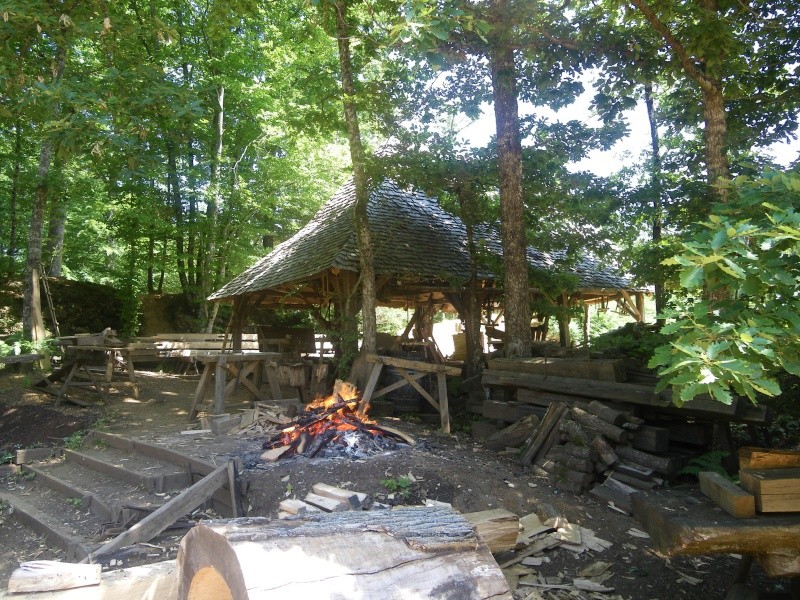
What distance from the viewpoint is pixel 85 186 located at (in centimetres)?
1762

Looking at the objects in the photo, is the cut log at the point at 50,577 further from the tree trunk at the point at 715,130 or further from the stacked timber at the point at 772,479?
the tree trunk at the point at 715,130

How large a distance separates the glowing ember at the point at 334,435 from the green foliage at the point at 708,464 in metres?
3.43

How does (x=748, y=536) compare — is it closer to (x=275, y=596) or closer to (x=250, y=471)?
(x=275, y=596)

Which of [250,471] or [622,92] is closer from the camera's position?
[250,471]

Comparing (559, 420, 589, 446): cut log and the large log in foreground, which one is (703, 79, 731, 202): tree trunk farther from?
the large log in foreground

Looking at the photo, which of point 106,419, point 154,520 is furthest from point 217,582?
point 106,419

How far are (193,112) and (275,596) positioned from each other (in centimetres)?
730

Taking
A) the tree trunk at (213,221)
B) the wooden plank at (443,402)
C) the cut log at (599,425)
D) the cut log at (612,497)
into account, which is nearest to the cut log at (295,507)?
the cut log at (612,497)

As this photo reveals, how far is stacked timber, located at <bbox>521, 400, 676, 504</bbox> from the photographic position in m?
6.34

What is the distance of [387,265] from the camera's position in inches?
447

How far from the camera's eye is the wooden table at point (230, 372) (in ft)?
31.3

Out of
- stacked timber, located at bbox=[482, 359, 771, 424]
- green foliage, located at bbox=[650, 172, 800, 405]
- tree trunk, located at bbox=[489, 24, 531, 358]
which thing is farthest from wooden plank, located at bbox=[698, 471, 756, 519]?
tree trunk, located at bbox=[489, 24, 531, 358]

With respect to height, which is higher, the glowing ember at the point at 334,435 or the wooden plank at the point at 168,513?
the glowing ember at the point at 334,435

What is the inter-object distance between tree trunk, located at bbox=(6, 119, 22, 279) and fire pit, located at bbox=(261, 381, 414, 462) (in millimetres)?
14558
